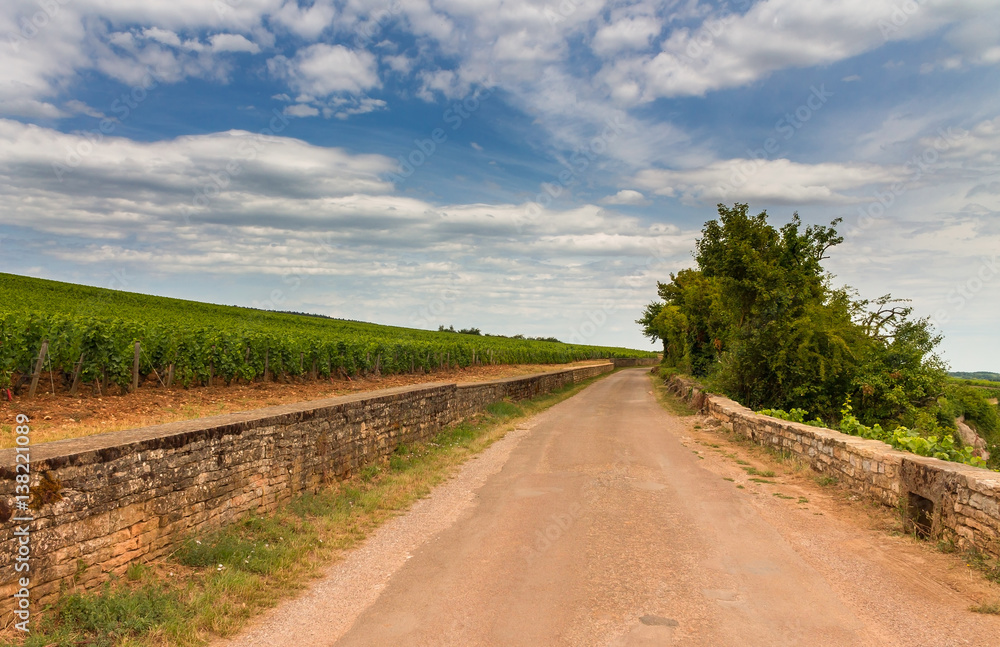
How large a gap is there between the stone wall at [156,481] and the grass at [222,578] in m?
0.15

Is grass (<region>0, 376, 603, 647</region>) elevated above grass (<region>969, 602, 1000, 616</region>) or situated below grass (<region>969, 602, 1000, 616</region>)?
below

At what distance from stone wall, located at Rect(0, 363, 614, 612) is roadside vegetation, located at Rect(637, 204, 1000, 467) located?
14.2m

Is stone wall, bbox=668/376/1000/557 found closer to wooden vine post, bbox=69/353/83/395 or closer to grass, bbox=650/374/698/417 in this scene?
grass, bbox=650/374/698/417

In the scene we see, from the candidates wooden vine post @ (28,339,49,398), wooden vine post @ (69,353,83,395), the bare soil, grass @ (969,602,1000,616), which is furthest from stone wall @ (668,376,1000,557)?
wooden vine post @ (69,353,83,395)

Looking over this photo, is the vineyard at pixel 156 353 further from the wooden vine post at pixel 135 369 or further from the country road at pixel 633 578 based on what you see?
the country road at pixel 633 578

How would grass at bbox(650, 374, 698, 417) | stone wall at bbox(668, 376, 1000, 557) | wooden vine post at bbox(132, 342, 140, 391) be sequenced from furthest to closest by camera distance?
1. grass at bbox(650, 374, 698, 417)
2. wooden vine post at bbox(132, 342, 140, 391)
3. stone wall at bbox(668, 376, 1000, 557)

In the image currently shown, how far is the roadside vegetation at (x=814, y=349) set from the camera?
18219mm

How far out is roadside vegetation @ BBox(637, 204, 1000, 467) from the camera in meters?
18.2

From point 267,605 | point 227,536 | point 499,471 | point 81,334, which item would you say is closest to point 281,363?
point 81,334

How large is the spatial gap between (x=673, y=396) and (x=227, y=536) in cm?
2574

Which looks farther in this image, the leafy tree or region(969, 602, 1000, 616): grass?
the leafy tree

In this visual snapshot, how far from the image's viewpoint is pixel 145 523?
193 inches

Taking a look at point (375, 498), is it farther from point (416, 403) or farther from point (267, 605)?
point (416, 403)

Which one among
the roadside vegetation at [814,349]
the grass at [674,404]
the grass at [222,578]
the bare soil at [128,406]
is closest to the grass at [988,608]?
the grass at [222,578]
